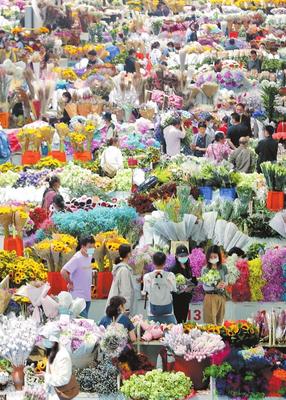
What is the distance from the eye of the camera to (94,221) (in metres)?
18.9

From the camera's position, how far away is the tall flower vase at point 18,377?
14744 millimetres

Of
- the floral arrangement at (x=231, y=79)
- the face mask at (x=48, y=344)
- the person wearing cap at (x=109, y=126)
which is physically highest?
the face mask at (x=48, y=344)

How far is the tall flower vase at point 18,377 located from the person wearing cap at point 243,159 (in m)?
7.88

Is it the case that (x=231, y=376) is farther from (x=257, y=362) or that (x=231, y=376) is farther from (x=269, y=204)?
(x=269, y=204)

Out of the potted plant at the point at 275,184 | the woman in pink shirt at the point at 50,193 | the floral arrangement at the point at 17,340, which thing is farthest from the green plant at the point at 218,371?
the potted plant at the point at 275,184

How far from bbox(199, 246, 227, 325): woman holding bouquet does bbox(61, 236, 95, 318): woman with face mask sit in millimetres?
1146

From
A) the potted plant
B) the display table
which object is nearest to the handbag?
the display table

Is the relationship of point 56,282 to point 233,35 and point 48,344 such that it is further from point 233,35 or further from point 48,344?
point 233,35

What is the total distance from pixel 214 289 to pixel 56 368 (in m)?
2.90

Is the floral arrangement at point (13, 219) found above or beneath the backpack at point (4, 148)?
above

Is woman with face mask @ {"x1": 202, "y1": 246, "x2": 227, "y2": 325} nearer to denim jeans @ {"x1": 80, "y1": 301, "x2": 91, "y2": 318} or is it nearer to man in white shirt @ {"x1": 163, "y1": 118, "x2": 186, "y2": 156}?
denim jeans @ {"x1": 80, "y1": 301, "x2": 91, "y2": 318}

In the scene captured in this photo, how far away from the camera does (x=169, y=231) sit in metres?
18.2

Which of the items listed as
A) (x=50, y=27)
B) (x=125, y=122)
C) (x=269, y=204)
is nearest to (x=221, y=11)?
(x=50, y=27)

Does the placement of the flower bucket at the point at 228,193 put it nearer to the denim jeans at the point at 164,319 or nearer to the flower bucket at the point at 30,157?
the flower bucket at the point at 30,157
